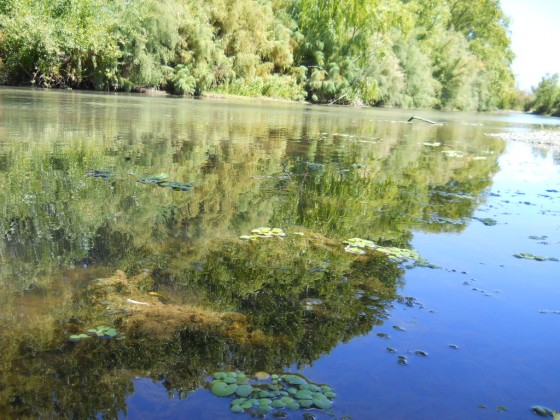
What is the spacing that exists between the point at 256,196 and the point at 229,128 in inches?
275

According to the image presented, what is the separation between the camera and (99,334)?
2.25 metres

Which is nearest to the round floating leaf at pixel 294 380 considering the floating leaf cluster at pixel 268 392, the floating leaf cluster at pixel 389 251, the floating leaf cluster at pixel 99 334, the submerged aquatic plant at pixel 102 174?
the floating leaf cluster at pixel 268 392

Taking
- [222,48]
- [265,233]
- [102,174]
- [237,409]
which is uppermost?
[222,48]

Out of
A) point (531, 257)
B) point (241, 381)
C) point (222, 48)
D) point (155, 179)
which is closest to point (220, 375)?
point (241, 381)

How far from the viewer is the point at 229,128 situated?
11.7 metres

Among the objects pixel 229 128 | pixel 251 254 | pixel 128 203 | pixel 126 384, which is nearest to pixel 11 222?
pixel 128 203

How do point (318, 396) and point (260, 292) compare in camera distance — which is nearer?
point (318, 396)

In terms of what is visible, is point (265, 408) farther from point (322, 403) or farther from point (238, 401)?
point (322, 403)

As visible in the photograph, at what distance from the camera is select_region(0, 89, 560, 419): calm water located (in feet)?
6.55

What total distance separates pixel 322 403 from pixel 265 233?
6.70 ft

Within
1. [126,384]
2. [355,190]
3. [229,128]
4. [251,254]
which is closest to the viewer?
[126,384]

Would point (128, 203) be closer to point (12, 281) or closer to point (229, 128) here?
point (12, 281)

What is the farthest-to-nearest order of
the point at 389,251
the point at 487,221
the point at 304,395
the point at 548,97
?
the point at 548,97, the point at 487,221, the point at 389,251, the point at 304,395

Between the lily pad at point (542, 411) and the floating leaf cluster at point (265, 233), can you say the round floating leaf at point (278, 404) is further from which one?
the floating leaf cluster at point (265, 233)
